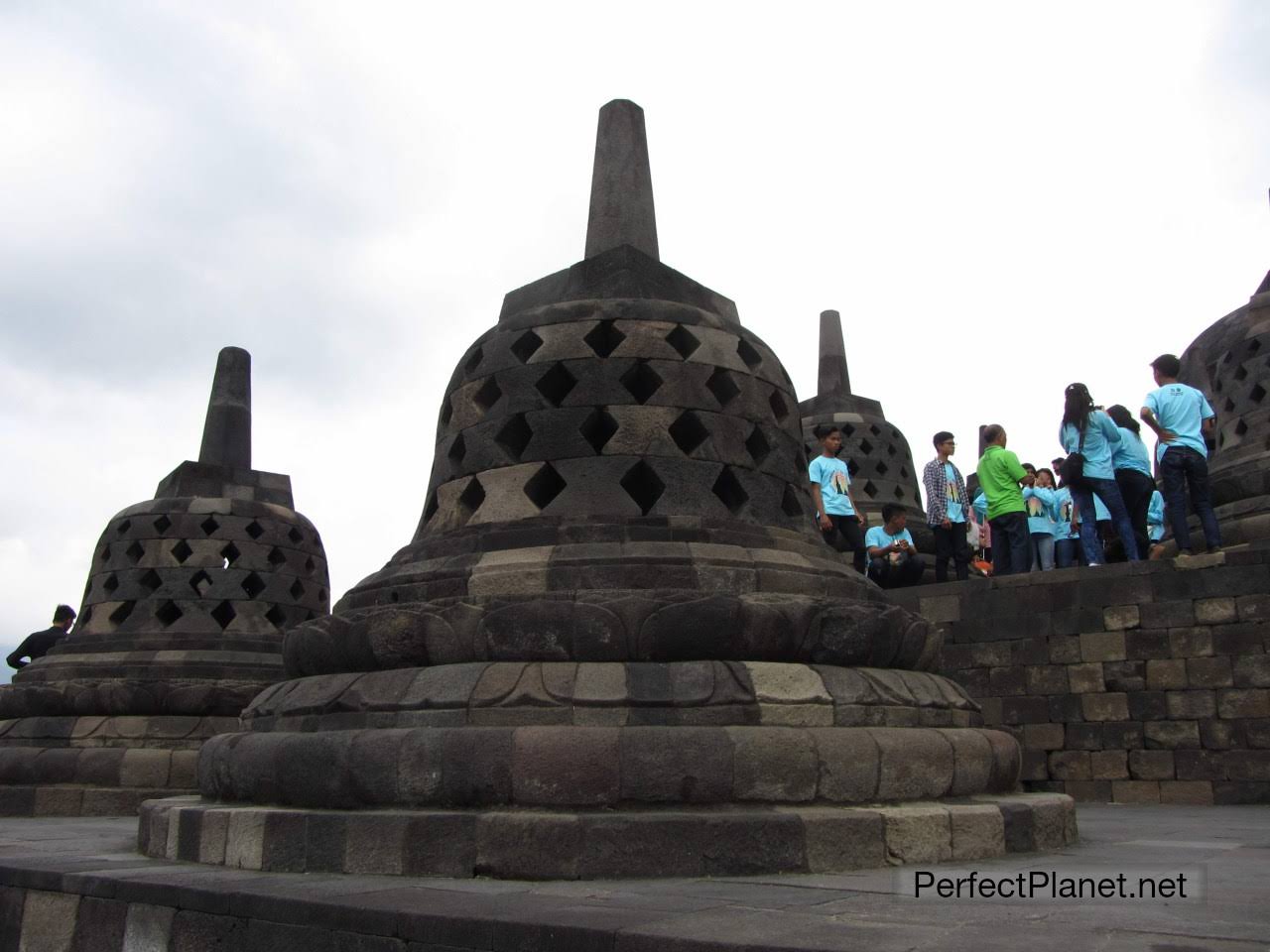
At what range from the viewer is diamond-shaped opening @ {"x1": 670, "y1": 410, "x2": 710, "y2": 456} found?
19.5 ft

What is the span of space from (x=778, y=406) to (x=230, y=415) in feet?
24.8

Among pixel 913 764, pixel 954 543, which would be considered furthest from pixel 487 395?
pixel 954 543

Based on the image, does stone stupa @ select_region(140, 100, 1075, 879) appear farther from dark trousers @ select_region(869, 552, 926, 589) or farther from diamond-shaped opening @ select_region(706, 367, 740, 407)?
dark trousers @ select_region(869, 552, 926, 589)

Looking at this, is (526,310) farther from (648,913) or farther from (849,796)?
(648,913)

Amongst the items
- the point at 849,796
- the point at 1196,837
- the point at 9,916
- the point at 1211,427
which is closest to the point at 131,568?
the point at 9,916

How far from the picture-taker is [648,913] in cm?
304

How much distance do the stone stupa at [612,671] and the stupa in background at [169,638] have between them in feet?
13.9

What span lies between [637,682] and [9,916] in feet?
8.60

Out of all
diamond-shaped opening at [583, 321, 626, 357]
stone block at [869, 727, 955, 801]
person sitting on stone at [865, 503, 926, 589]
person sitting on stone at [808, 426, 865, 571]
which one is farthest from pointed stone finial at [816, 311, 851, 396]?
stone block at [869, 727, 955, 801]

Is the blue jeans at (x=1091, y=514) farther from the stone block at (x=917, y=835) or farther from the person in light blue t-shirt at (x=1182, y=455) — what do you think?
the stone block at (x=917, y=835)

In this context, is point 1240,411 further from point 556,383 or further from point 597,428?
point 556,383

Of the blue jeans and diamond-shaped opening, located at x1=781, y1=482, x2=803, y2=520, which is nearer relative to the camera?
diamond-shaped opening, located at x1=781, y1=482, x2=803, y2=520

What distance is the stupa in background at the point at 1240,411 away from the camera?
9.46 m

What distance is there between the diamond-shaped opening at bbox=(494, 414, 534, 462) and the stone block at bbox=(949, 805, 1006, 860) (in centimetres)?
292
